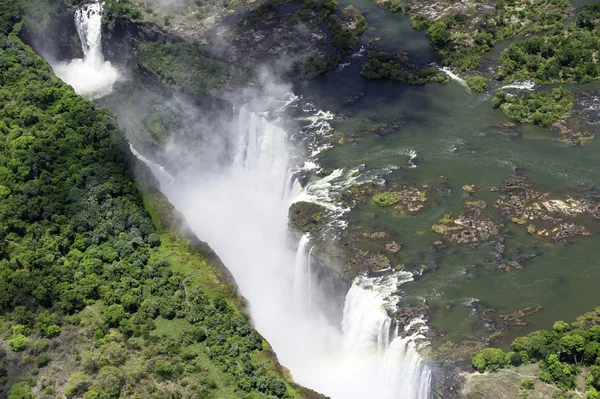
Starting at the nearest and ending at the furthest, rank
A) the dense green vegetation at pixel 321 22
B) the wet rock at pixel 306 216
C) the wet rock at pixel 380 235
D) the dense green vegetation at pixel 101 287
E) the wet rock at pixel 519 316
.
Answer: the dense green vegetation at pixel 101 287
the wet rock at pixel 519 316
the wet rock at pixel 380 235
the wet rock at pixel 306 216
the dense green vegetation at pixel 321 22

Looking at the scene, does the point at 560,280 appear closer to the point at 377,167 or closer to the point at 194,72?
the point at 377,167

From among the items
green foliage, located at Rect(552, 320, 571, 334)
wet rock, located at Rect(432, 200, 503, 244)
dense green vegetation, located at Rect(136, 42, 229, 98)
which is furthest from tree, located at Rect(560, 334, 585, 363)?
dense green vegetation, located at Rect(136, 42, 229, 98)

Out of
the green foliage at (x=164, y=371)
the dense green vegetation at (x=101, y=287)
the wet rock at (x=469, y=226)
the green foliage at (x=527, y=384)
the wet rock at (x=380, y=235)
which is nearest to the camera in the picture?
the green foliage at (x=527, y=384)

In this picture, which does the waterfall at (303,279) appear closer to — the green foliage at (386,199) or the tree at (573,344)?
the green foliage at (386,199)

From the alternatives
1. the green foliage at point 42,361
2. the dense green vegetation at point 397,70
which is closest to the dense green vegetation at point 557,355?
the green foliage at point 42,361

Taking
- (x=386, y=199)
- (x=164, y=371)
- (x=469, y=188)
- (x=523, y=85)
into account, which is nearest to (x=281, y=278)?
(x=386, y=199)

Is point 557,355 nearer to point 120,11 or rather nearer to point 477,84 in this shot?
point 477,84

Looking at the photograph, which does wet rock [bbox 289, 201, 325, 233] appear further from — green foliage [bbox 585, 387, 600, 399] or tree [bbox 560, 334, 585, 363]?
green foliage [bbox 585, 387, 600, 399]
